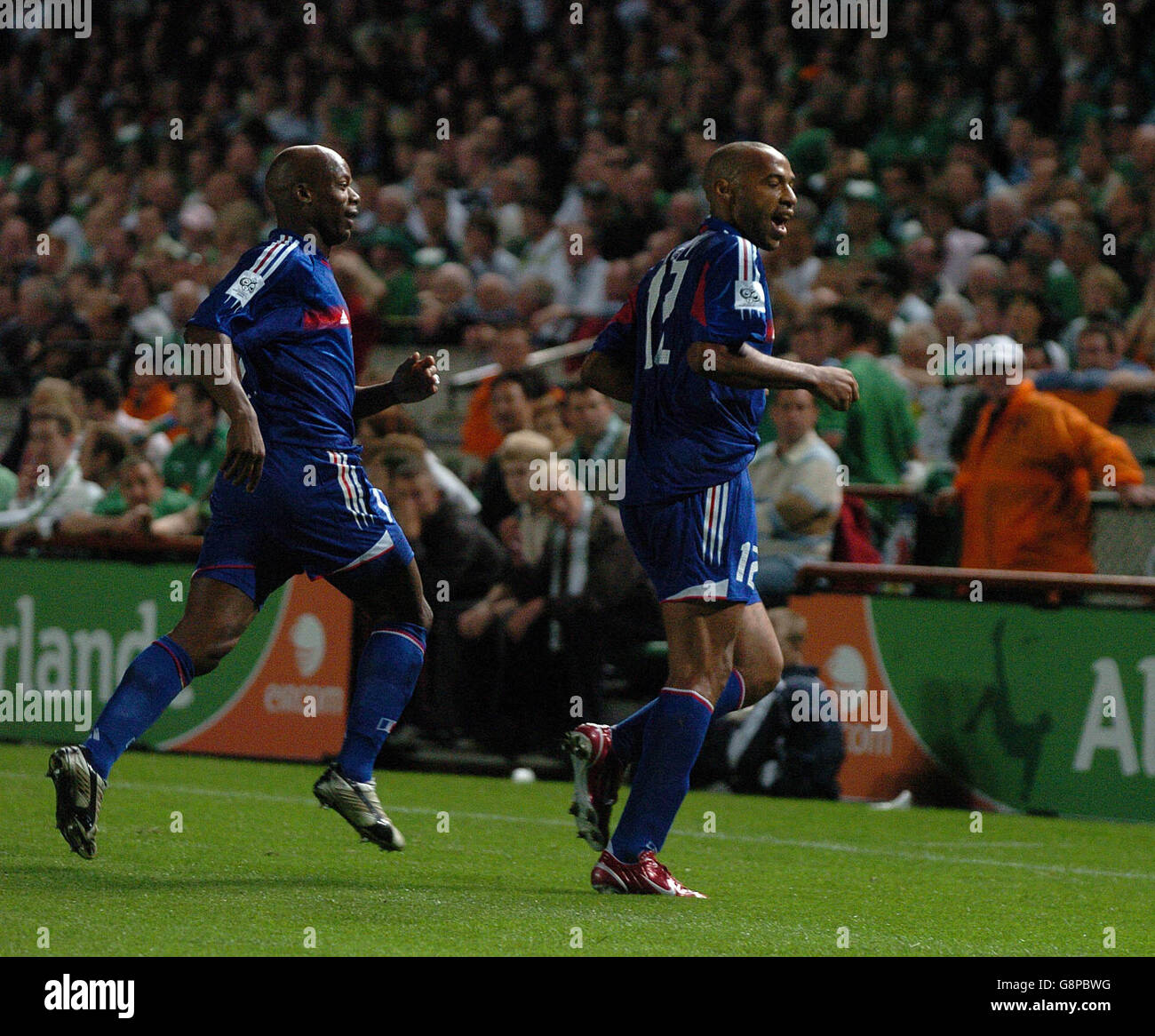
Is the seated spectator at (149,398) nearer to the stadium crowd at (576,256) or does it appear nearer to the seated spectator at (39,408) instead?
the stadium crowd at (576,256)

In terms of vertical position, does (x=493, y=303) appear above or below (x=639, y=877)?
above

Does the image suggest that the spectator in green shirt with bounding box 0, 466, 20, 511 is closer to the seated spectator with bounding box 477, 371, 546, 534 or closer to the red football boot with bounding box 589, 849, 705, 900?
the seated spectator with bounding box 477, 371, 546, 534

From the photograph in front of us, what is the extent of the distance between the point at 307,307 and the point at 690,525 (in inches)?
55.1

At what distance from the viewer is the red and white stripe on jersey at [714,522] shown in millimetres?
5852

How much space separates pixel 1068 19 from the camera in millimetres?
14617

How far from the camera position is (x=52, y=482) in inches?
462

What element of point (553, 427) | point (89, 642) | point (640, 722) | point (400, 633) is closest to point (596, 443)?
point (553, 427)

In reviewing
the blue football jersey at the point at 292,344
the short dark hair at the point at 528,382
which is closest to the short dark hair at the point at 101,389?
the short dark hair at the point at 528,382

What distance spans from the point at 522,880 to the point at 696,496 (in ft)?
4.54

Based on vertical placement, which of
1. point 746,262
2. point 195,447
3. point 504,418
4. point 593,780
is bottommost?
point 593,780

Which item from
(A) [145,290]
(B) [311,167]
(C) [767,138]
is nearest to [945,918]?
(B) [311,167]

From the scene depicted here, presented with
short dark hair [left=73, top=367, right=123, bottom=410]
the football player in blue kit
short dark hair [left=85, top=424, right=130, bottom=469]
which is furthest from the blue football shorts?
short dark hair [left=73, top=367, right=123, bottom=410]

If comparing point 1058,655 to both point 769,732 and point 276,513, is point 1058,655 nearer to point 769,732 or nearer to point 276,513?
point 769,732
